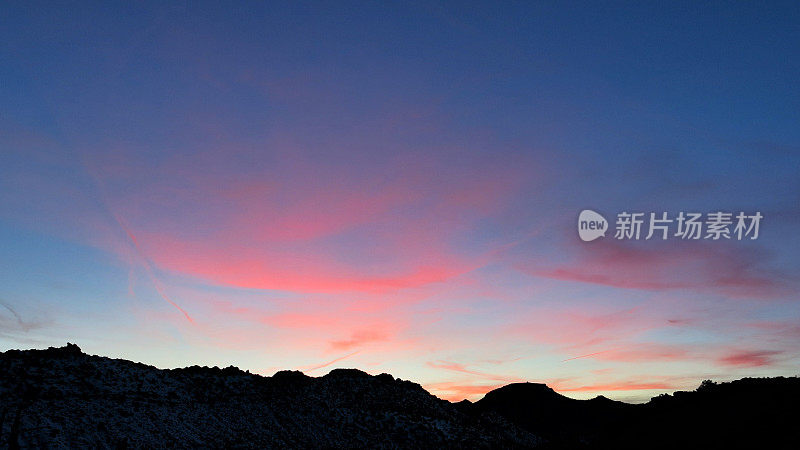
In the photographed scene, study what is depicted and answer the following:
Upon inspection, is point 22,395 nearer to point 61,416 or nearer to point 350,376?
point 61,416

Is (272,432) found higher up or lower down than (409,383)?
lower down

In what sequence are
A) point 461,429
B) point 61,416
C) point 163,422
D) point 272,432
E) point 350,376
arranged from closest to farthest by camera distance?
point 61,416 < point 163,422 < point 272,432 < point 461,429 < point 350,376

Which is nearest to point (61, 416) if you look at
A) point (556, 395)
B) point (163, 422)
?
point (163, 422)

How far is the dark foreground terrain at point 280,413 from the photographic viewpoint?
3541cm

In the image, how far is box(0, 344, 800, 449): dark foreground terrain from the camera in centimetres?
3541

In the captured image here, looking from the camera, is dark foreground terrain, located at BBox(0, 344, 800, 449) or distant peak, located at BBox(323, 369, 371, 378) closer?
dark foreground terrain, located at BBox(0, 344, 800, 449)

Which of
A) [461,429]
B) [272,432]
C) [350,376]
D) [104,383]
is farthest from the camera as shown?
[350,376]

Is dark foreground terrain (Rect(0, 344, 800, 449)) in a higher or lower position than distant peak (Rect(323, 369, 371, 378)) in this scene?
lower

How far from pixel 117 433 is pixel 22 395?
801cm

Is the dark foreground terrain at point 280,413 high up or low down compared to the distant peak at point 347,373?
down

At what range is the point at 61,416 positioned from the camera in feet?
125

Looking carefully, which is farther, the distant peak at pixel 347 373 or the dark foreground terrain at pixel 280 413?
the distant peak at pixel 347 373

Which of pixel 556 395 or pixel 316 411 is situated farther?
pixel 556 395

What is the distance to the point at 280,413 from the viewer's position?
56562 millimetres
